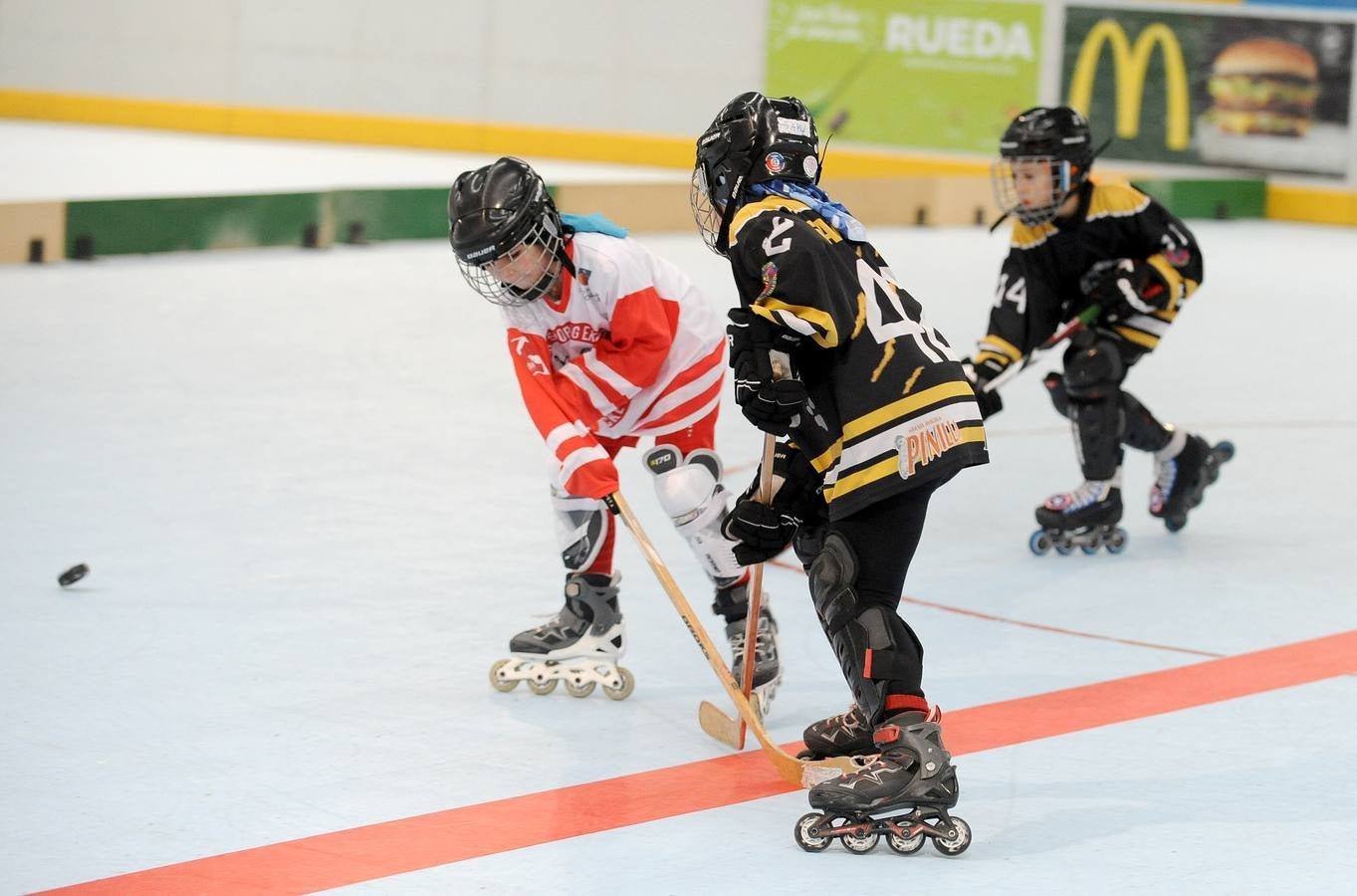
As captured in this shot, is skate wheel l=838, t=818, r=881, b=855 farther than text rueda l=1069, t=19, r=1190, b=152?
No

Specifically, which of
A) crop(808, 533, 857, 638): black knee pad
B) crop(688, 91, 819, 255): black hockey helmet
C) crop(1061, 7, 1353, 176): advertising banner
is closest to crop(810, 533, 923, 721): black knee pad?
crop(808, 533, 857, 638): black knee pad

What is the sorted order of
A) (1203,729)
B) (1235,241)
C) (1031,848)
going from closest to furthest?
(1031,848) < (1203,729) < (1235,241)

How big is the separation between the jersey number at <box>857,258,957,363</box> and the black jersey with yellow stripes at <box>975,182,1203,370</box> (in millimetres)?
2013

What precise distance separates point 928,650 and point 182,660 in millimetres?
1671

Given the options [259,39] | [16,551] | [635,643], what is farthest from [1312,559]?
[259,39]

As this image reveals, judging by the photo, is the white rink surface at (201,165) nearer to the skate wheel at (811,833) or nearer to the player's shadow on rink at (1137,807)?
the player's shadow on rink at (1137,807)

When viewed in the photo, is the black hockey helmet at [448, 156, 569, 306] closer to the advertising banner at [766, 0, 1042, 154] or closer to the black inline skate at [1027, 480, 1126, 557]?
the black inline skate at [1027, 480, 1126, 557]

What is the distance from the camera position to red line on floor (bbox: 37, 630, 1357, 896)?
2.89 m

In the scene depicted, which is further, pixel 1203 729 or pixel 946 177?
pixel 946 177

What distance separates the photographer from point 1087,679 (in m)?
4.04

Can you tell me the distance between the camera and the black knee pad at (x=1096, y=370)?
16.9 feet

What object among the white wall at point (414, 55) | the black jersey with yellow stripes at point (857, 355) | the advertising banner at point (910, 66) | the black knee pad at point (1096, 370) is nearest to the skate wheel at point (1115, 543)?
the black knee pad at point (1096, 370)

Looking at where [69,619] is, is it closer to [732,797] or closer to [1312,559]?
[732,797]

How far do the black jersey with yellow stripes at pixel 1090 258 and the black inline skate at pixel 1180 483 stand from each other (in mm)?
384
